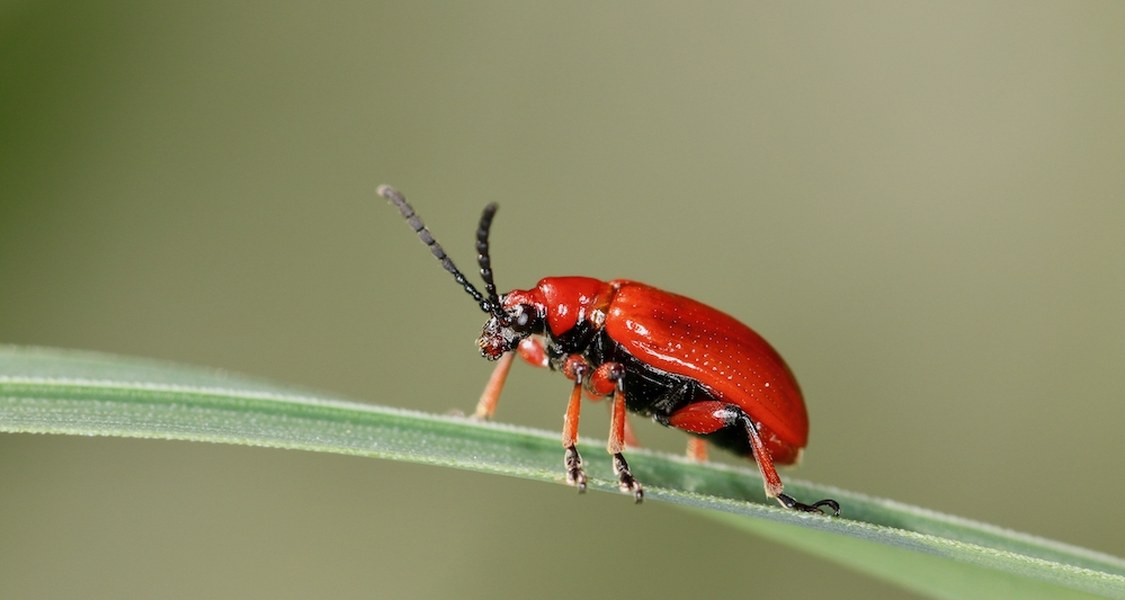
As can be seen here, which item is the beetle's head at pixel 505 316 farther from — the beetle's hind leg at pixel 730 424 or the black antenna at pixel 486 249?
the beetle's hind leg at pixel 730 424

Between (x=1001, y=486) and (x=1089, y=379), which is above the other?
(x=1089, y=379)

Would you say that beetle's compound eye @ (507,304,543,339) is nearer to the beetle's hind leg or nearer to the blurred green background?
the beetle's hind leg

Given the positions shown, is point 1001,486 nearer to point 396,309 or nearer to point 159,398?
point 396,309

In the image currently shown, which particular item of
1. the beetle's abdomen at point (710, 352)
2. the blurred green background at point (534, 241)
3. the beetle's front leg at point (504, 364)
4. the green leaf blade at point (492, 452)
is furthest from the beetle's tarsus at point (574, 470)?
the blurred green background at point (534, 241)

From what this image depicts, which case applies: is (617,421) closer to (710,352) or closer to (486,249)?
(710,352)

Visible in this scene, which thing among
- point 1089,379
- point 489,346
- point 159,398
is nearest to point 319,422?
point 159,398

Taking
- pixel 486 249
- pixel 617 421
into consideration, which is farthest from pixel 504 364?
pixel 617 421
